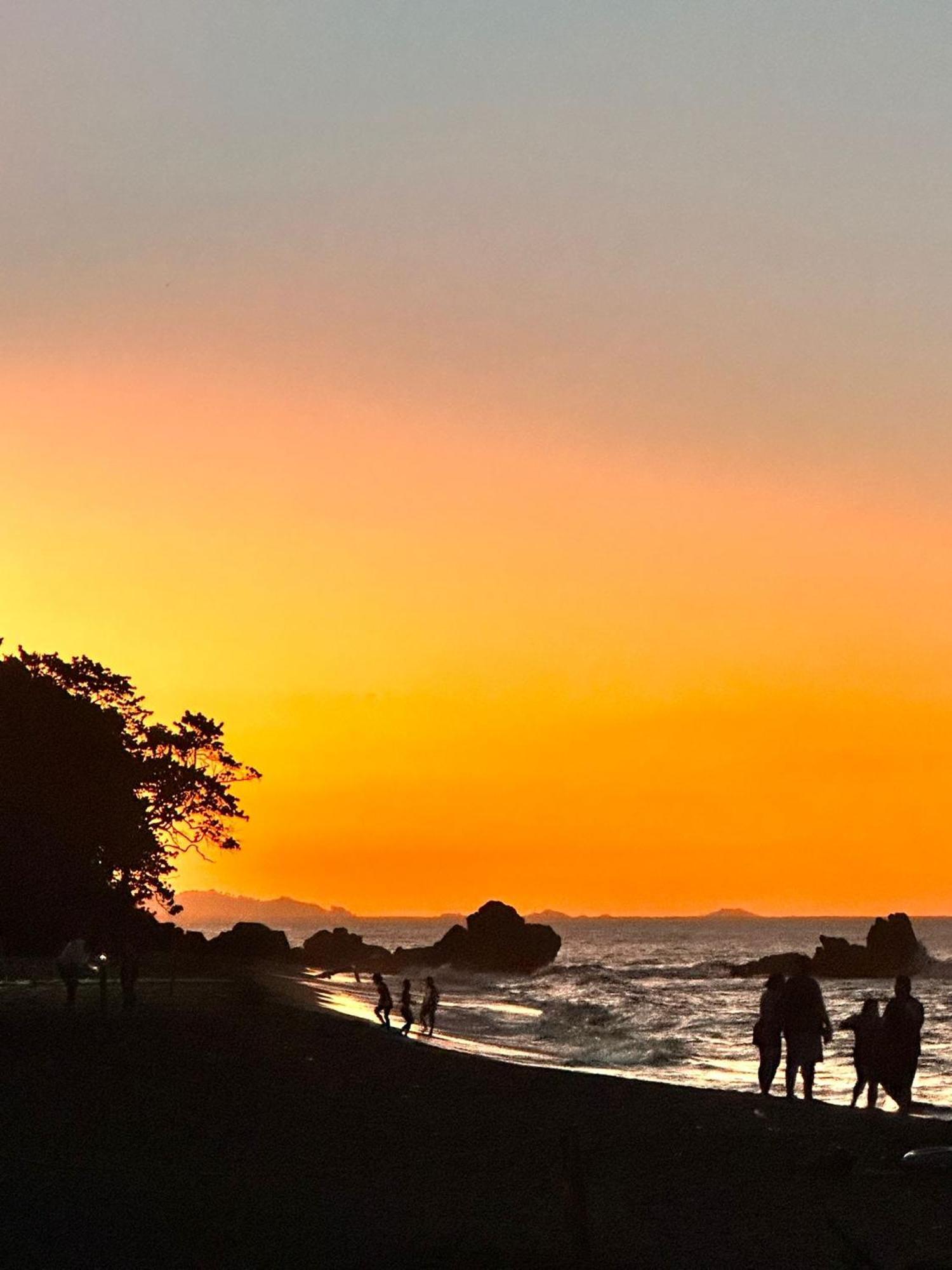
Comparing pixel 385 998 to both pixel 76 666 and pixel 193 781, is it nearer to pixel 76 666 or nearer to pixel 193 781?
pixel 193 781

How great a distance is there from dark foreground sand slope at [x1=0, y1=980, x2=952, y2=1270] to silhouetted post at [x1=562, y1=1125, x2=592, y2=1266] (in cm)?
3

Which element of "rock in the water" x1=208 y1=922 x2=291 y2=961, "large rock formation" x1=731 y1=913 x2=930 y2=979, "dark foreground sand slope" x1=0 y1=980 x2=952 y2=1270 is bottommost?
"dark foreground sand slope" x1=0 y1=980 x2=952 y2=1270

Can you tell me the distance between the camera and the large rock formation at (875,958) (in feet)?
453

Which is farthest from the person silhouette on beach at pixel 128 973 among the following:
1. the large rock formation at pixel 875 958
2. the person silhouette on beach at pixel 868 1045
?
the large rock formation at pixel 875 958

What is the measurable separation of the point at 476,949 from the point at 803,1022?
412ft

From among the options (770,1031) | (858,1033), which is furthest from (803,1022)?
(858,1033)

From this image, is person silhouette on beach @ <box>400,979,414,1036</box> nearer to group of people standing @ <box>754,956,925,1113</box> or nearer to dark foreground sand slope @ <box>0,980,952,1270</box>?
dark foreground sand slope @ <box>0,980,952,1270</box>

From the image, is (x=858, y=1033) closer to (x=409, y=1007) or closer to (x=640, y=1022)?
(x=409, y=1007)

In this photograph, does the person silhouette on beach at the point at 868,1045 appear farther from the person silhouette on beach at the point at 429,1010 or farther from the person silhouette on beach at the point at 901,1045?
the person silhouette on beach at the point at 429,1010

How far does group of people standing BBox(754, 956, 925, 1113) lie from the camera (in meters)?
23.0

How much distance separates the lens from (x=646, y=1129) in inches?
841

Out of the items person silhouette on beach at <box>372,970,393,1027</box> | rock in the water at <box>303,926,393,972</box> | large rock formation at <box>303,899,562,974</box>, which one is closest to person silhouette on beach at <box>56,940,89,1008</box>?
person silhouette on beach at <box>372,970,393,1027</box>

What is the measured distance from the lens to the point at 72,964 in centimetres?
3272

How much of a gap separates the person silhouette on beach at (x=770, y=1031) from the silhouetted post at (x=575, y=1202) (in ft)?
38.3
